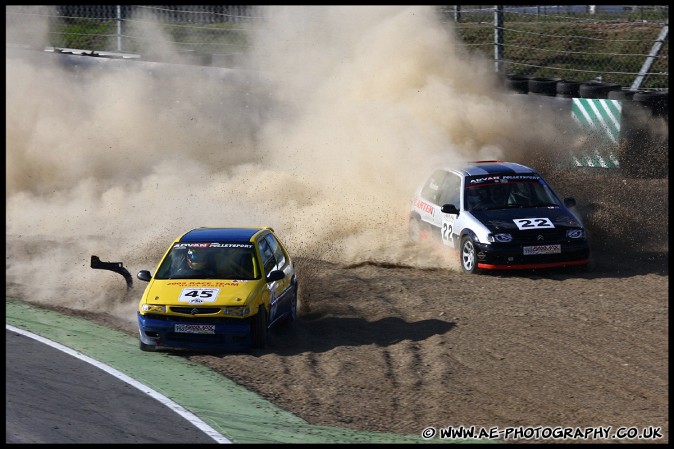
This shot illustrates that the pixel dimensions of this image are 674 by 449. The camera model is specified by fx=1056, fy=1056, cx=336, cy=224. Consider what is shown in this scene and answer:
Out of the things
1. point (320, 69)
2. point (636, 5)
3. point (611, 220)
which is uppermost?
point (636, 5)

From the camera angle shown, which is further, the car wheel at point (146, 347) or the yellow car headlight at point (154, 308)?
the car wheel at point (146, 347)

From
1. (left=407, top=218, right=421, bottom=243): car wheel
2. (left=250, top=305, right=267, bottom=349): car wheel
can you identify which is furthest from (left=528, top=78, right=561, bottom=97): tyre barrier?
(left=250, top=305, right=267, bottom=349): car wheel

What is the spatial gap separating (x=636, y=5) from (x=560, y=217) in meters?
11.8

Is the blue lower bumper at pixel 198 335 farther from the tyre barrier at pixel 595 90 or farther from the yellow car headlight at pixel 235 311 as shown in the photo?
the tyre barrier at pixel 595 90

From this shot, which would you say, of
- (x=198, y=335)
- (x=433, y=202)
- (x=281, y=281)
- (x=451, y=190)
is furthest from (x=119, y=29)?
(x=198, y=335)

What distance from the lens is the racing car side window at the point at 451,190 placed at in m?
A: 15.8

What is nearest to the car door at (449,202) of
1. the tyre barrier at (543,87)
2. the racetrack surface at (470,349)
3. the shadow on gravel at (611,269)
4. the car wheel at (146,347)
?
the racetrack surface at (470,349)

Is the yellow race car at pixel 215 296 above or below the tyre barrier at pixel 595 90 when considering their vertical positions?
below

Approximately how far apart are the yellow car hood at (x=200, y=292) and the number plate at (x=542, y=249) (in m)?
4.52

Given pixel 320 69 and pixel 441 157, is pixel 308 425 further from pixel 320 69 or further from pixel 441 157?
pixel 320 69

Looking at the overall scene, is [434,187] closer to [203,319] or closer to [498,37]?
[203,319]

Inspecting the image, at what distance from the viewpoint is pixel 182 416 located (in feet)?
31.2

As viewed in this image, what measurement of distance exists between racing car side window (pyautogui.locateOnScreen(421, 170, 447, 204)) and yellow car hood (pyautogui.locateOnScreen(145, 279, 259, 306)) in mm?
5283

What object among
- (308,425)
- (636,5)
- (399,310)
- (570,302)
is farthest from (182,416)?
(636,5)
